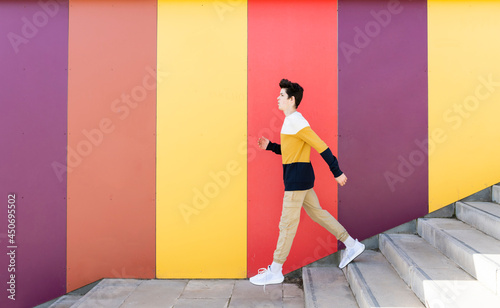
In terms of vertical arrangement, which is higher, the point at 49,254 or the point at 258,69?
the point at 258,69

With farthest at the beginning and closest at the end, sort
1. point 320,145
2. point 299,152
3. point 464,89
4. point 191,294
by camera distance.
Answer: point 464,89 → point 191,294 → point 299,152 → point 320,145

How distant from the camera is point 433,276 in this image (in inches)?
96.3

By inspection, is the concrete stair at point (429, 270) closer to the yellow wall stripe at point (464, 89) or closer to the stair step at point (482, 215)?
the stair step at point (482, 215)

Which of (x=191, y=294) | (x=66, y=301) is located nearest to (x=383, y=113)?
(x=191, y=294)

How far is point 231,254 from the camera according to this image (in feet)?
11.9

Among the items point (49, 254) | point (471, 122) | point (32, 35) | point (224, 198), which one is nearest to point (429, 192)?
point (471, 122)

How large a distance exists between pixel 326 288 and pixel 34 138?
3.26 m

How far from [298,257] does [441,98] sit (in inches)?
85.6

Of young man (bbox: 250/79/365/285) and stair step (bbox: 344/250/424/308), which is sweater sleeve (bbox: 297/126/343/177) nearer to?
young man (bbox: 250/79/365/285)

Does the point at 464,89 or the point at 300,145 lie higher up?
the point at 464,89

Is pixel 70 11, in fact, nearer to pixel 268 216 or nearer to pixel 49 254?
pixel 49 254

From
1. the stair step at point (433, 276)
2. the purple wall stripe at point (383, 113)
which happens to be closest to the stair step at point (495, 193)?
the purple wall stripe at point (383, 113)

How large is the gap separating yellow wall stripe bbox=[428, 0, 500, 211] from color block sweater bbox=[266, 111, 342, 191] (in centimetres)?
141

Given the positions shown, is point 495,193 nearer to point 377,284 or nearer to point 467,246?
point 467,246
